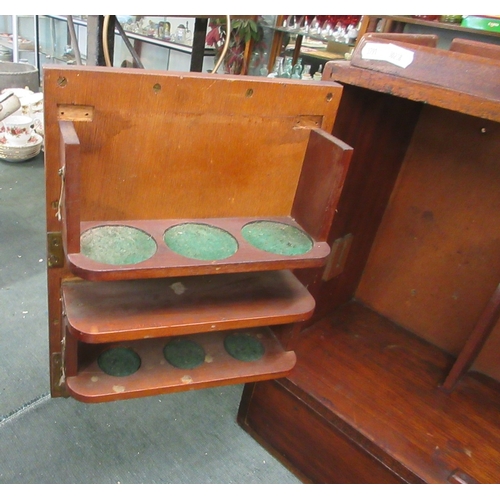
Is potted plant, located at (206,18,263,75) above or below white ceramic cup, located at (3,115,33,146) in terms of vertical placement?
above

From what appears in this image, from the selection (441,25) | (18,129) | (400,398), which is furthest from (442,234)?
(18,129)

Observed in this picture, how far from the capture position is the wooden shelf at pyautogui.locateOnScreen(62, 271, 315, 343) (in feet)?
2.06

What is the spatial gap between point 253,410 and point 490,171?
707 mm

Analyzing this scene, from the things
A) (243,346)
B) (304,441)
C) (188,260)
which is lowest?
(304,441)

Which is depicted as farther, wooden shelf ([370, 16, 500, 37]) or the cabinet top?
wooden shelf ([370, 16, 500, 37])

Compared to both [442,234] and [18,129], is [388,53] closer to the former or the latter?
[442,234]

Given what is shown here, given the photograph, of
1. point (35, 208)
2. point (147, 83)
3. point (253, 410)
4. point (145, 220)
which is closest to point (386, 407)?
point (253, 410)

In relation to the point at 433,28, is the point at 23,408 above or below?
below

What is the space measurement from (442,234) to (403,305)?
0.67ft

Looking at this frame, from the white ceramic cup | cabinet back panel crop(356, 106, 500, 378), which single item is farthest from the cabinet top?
the white ceramic cup

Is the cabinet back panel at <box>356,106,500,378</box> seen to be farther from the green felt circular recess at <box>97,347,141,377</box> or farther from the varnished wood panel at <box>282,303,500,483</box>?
the green felt circular recess at <box>97,347,141,377</box>

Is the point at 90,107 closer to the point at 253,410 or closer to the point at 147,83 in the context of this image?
the point at 147,83

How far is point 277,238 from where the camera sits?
0.71 meters

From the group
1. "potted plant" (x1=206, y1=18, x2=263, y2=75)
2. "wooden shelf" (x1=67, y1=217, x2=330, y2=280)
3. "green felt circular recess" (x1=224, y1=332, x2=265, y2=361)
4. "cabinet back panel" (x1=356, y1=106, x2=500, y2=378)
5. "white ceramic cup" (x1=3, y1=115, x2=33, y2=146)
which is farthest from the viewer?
"potted plant" (x1=206, y1=18, x2=263, y2=75)
